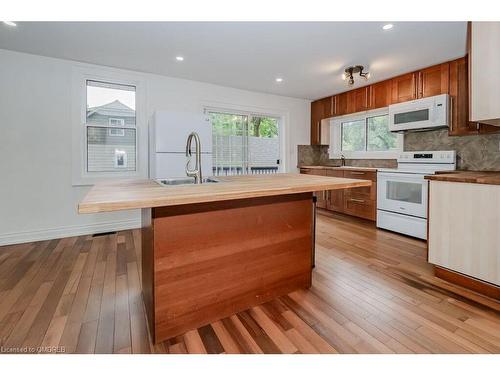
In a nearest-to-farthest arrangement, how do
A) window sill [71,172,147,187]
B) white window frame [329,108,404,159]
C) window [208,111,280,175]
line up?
window sill [71,172,147,187] → white window frame [329,108,404,159] → window [208,111,280,175]

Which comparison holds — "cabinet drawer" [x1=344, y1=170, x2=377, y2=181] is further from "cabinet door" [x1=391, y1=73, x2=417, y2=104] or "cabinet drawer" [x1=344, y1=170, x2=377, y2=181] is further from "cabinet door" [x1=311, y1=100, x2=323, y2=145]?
"cabinet door" [x1=311, y1=100, x2=323, y2=145]

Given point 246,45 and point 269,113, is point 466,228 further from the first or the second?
point 269,113

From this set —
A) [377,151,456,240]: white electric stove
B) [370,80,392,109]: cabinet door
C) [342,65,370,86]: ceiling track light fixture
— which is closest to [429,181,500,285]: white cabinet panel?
[377,151,456,240]: white electric stove

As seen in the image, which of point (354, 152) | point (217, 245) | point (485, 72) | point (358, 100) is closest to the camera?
point (217, 245)

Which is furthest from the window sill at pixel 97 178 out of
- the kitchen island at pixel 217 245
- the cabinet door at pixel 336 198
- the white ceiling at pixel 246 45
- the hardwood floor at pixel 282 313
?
the cabinet door at pixel 336 198

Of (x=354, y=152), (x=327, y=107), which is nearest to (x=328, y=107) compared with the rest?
(x=327, y=107)

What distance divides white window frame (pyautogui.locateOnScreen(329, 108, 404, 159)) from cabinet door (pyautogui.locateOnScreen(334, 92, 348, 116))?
203 millimetres

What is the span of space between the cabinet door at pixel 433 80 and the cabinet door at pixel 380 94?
452 millimetres

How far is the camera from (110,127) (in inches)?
140

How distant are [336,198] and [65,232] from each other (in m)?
4.17

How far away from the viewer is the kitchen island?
1336 mm

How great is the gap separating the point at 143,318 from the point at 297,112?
4.68 metres

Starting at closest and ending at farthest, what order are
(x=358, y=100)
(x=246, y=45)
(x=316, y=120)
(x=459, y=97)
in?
(x=246, y=45)
(x=459, y=97)
(x=358, y=100)
(x=316, y=120)

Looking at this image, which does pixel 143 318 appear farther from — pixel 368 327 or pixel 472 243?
pixel 472 243
